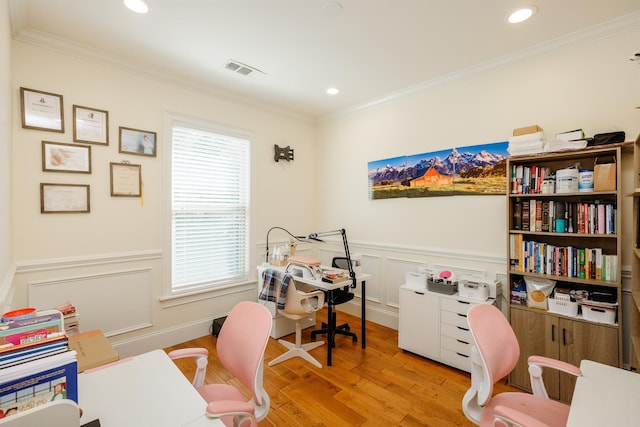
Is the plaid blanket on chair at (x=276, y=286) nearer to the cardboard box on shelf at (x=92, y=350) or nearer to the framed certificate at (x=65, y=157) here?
the cardboard box on shelf at (x=92, y=350)

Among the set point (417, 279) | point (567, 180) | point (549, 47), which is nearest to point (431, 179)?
point (417, 279)

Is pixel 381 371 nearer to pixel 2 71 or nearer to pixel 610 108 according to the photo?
pixel 610 108

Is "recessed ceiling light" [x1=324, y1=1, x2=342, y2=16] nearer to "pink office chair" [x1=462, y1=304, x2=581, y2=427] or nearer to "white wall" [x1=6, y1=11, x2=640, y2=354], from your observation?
"white wall" [x1=6, y1=11, x2=640, y2=354]

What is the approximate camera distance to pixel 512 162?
8.20 ft

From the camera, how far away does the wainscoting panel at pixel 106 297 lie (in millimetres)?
2416

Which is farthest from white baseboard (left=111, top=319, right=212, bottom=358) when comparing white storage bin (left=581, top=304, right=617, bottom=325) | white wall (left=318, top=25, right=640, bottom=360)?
white storage bin (left=581, top=304, right=617, bottom=325)

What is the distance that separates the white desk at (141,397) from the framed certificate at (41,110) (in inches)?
83.1

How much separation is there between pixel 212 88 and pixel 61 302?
2515 mm

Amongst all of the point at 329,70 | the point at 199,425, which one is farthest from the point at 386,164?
the point at 199,425

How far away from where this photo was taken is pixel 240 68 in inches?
114

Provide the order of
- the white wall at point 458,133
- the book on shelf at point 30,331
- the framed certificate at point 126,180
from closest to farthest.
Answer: the book on shelf at point 30,331 → the white wall at point 458,133 → the framed certificate at point 126,180

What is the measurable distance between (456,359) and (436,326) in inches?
11.9

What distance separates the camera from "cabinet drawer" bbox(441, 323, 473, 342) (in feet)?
8.42

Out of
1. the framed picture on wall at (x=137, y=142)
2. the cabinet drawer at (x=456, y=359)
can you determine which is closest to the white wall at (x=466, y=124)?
the cabinet drawer at (x=456, y=359)
